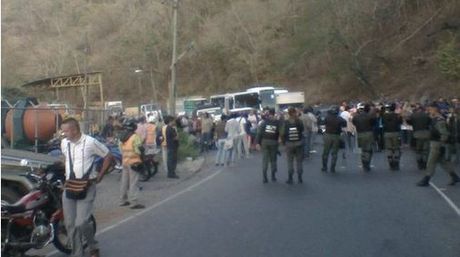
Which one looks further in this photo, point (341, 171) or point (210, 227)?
point (341, 171)

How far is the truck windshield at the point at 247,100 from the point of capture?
171ft

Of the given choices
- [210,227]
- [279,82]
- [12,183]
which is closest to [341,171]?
[210,227]

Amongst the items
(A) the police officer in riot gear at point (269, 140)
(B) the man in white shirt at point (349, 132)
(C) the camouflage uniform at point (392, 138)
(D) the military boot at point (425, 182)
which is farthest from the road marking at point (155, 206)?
(B) the man in white shirt at point (349, 132)

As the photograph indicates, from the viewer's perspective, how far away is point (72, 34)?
63.6 meters

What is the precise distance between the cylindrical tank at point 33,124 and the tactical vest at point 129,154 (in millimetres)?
8253

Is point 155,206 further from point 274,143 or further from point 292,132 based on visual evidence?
point 292,132

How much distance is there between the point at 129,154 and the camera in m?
14.9

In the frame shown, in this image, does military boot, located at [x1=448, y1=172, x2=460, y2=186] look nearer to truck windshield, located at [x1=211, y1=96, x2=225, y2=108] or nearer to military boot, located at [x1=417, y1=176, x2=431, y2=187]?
military boot, located at [x1=417, y1=176, x2=431, y2=187]

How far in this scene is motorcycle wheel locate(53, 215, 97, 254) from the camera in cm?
978

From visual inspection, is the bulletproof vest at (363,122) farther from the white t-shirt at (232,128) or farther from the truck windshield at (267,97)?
the truck windshield at (267,97)

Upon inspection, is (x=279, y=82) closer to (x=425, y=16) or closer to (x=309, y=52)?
(x=309, y=52)

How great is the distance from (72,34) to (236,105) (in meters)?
18.0

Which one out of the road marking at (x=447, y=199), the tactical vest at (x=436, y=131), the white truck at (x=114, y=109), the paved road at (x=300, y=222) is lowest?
the paved road at (x=300, y=222)

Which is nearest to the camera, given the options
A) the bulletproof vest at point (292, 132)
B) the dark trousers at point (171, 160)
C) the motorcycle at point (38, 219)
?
the motorcycle at point (38, 219)
